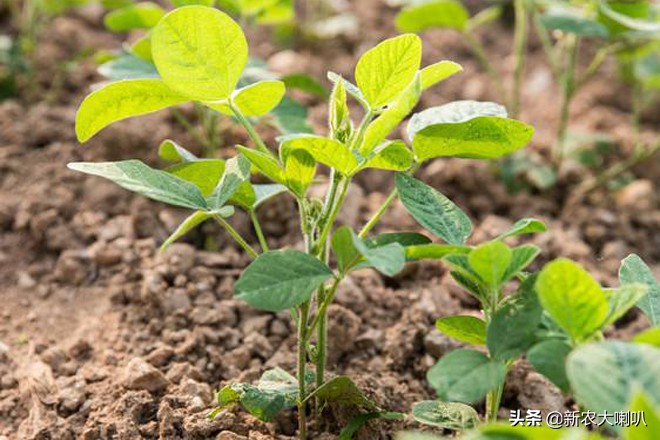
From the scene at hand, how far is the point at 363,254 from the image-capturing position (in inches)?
44.2

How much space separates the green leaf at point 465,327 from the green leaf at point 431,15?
4.02ft

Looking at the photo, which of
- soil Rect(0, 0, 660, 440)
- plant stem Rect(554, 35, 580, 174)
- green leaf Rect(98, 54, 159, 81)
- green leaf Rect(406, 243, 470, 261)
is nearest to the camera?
green leaf Rect(406, 243, 470, 261)

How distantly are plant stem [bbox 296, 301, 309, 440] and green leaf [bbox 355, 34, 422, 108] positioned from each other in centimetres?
34

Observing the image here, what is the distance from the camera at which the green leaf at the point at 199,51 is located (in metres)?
1.29

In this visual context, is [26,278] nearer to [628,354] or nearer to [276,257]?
[276,257]

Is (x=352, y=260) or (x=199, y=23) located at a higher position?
(x=199, y=23)

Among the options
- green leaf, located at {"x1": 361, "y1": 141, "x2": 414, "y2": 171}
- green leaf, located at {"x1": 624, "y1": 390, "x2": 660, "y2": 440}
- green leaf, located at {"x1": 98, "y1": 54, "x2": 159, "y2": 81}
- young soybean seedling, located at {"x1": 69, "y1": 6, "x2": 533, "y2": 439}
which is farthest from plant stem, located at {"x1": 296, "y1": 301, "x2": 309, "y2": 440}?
green leaf, located at {"x1": 98, "y1": 54, "x2": 159, "y2": 81}

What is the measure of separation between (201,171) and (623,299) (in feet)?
2.20

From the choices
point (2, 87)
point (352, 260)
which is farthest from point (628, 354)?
point (2, 87)

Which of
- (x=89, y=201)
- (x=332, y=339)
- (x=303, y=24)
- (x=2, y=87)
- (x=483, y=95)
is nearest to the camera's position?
(x=332, y=339)

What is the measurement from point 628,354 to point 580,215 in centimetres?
133

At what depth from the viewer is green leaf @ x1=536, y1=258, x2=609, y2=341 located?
3.61 ft

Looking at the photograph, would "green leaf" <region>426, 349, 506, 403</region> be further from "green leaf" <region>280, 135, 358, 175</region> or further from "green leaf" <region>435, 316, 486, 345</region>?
"green leaf" <region>280, 135, 358, 175</region>

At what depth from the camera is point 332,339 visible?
5.63 ft
